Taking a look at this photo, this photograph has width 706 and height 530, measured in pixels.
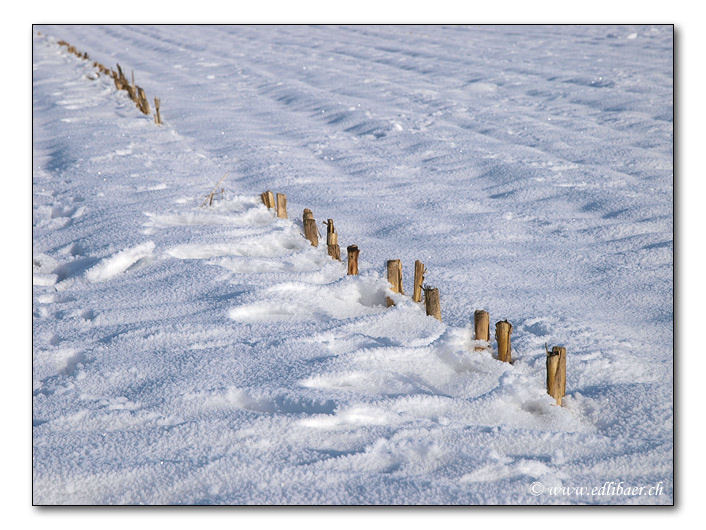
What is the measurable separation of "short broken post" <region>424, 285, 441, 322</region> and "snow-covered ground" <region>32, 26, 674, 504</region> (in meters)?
0.05

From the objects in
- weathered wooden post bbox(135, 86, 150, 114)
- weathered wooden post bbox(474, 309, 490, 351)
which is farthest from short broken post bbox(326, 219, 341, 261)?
weathered wooden post bbox(135, 86, 150, 114)

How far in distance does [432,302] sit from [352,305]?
31 centimetres

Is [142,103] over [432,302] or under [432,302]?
over

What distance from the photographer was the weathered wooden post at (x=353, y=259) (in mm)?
2348

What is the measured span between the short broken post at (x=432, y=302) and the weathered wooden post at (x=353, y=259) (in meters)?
0.37

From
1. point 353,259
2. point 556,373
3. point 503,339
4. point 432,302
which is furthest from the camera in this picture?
point 353,259

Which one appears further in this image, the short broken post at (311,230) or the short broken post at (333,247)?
the short broken post at (311,230)

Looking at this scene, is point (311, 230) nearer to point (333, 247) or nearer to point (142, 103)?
point (333, 247)

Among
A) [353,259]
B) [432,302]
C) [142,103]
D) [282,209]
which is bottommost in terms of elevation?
[432,302]

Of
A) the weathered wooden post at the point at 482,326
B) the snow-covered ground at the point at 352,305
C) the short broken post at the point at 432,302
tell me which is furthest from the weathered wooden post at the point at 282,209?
the weathered wooden post at the point at 482,326

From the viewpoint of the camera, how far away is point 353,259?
Result: 7.72ft

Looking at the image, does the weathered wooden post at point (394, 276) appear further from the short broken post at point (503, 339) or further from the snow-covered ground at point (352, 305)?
the short broken post at point (503, 339)

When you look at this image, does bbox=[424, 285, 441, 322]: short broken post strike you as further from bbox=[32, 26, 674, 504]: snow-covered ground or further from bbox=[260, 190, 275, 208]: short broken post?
bbox=[260, 190, 275, 208]: short broken post

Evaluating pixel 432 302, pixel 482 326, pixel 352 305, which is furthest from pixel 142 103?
pixel 482 326
